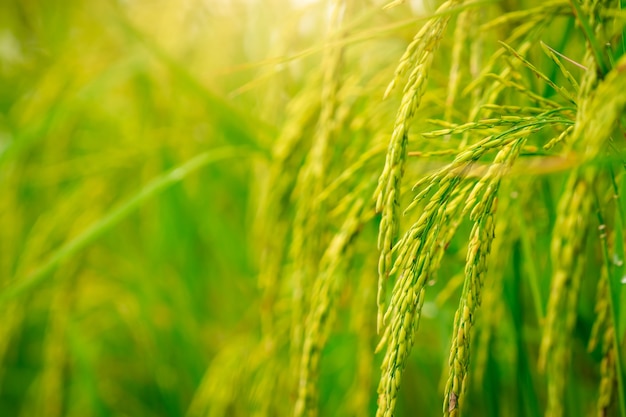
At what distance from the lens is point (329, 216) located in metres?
0.74

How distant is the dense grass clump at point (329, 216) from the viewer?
0.49m

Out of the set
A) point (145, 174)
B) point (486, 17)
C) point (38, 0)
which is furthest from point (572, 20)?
point (38, 0)

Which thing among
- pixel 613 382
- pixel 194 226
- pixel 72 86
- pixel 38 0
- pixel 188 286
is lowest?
pixel 613 382

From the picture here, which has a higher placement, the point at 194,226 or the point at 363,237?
the point at 194,226

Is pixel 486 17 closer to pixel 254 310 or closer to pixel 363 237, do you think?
pixel 363 237

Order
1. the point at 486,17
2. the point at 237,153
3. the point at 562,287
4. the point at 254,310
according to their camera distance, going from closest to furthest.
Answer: the point at 562,287
the point at 486,17
the point at 237,153
the point at 254,310

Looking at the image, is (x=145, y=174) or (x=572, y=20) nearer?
(x=572, y=20)

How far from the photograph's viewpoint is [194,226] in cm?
163

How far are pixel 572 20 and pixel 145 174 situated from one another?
110 cm

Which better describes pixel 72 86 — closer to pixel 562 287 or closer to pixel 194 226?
pixel 194 226

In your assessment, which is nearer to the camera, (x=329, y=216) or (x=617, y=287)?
(x=617, y=287)

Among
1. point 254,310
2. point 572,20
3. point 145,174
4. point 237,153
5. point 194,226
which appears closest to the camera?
point 572,20

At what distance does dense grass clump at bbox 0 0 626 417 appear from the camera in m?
0.49

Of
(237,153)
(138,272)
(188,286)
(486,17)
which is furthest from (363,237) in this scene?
(138,272)
